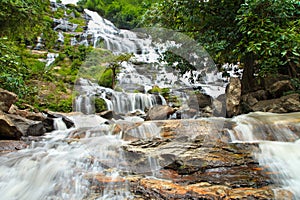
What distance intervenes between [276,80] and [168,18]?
11.6 ft

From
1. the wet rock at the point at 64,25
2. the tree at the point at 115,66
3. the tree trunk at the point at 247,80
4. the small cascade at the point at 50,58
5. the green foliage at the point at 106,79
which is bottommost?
the tree trunk at the point at 247,80

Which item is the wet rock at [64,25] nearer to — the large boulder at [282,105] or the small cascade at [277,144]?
the large boulder at [282,105]

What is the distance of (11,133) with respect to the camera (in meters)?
3.81

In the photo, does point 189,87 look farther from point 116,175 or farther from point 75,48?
point 75,48

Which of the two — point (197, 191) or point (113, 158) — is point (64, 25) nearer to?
point (113, 158)

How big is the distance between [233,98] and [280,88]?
123 cm

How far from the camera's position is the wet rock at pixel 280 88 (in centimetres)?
522

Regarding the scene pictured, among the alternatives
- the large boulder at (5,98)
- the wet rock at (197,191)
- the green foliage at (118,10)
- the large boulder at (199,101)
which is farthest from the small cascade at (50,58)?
the wet rock at (197,191)

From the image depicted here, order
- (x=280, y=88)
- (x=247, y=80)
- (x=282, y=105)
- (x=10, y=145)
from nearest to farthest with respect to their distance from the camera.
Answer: (x=10, y=145) < (x=282, y=105) < (x=280, y=88) < (x=247, y=80)

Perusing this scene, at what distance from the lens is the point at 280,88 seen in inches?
208

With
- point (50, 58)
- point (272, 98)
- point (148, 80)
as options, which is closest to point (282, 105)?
point (272, 98)

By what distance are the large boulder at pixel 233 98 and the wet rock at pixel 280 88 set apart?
33.3 inches

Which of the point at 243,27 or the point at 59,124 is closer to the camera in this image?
the point at 243,27

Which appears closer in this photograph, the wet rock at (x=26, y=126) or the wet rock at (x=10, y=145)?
the wet rock at (x=10, y=145)
